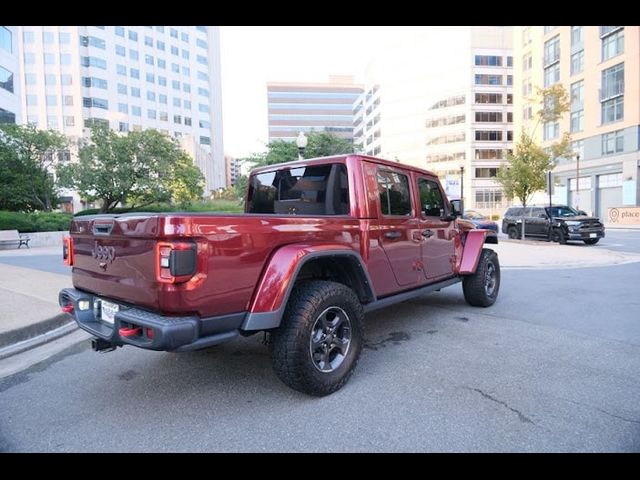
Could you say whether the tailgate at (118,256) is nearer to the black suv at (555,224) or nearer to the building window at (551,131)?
the black suv at (555,224)

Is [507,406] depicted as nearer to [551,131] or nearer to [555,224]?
[555,224]

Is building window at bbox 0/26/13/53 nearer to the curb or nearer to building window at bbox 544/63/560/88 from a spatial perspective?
the curb

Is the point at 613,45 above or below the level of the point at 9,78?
above

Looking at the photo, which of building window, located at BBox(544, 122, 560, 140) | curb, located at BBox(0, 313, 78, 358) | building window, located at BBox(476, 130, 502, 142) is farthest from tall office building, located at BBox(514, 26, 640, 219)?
curb, located at BBox(0, 313, 78, 358)

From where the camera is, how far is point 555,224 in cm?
1714

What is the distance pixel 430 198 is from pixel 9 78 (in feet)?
114

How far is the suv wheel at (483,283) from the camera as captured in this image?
6.00 metres

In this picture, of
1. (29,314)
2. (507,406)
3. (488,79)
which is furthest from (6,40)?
(488,79)

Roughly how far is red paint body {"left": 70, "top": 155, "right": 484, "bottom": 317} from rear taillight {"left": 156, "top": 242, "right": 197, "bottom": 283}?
0.11 ft

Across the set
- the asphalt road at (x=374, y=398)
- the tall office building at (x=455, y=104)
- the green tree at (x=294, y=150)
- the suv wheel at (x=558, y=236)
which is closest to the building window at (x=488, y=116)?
the tall office building at (x=455, y=104)

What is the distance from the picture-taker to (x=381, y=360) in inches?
161

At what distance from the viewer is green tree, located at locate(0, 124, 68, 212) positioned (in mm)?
25406

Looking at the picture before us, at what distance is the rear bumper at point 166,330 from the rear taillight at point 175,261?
0.28m
